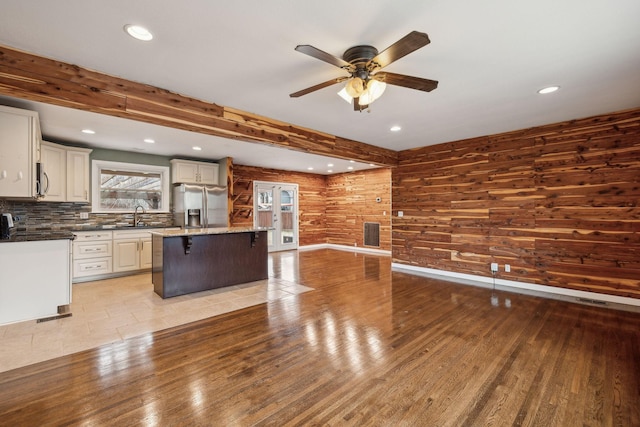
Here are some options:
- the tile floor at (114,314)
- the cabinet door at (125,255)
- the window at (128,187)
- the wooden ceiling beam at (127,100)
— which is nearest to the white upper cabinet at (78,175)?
the window at (128,187)

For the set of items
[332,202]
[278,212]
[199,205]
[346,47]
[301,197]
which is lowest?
[278,212]

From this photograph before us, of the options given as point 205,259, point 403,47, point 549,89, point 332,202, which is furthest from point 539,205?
Answer: point 332,202

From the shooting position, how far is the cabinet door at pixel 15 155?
309 centimetres

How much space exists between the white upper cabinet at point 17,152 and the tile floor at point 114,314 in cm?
151

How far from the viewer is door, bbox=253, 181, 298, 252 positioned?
326 inches

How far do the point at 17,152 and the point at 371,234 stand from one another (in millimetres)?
7349

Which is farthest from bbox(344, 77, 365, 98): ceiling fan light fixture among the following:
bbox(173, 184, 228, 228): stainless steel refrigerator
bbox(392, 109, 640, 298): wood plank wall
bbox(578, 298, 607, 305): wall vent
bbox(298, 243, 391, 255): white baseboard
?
bbox(298, 243, 391, 255): white baseboard

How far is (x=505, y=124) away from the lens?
429 centimetres

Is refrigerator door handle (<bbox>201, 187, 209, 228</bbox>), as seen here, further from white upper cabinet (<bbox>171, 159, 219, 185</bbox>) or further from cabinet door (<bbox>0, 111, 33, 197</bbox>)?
cabinet door (<bbox>0, 111, 33, 197</bbox>)

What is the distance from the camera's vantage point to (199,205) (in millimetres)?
6184

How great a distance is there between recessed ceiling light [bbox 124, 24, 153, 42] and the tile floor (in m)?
2.72

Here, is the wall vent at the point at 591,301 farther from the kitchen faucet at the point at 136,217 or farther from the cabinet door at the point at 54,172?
the cabinet door at the point at 54,172

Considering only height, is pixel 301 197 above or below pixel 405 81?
below

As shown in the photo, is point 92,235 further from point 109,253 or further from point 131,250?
point 131,250
